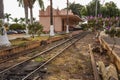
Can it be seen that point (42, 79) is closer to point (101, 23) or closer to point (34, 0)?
point (101, 23)

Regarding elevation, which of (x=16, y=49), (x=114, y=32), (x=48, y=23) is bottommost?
(x=16, y=49)

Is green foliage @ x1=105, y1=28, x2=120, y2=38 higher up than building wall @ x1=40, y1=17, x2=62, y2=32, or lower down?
higher up

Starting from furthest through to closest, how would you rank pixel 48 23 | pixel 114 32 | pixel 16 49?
pixel 48 23, pixel 16 49, pixel 114 32

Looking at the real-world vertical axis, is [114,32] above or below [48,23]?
above

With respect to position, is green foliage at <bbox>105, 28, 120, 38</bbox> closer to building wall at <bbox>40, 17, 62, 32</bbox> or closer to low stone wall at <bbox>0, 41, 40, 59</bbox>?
low stone wall at <bbox>0, 41, 40, 59</bbox>

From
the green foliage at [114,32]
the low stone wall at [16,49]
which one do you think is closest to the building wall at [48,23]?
the low stone wall at [16,49]

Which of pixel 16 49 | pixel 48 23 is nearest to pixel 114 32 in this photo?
pixel 16 49

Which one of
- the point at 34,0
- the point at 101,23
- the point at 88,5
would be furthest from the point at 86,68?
the point at 88,5

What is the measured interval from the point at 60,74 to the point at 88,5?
94.1 m

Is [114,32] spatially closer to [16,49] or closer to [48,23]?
[16,49]

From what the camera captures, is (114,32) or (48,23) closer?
(114,32)

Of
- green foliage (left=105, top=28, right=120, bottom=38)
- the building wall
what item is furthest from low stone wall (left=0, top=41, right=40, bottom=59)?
the building wall

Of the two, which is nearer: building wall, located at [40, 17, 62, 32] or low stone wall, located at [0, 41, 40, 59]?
low stone wall, located at [0, 41, 40, 59]

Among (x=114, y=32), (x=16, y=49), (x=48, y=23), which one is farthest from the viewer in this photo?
(x=48, y=23)
